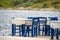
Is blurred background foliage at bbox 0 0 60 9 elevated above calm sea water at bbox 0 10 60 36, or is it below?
above

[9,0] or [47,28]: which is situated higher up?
[9,0]

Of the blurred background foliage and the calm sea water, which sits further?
the blurred background foliage

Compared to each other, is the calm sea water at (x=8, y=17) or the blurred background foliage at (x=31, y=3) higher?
the blurred background foliage at (x=31, y=3)

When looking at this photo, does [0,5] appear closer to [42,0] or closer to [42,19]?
[42,0]

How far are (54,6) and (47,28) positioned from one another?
24462 millimetres

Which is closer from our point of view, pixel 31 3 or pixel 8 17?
pixel 8 17

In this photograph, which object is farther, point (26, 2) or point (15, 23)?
point (26, 2)

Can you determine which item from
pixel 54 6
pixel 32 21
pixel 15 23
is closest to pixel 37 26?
pixel 32 21

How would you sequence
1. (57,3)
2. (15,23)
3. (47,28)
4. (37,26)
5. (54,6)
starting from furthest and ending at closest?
1. (54,6)
2. (57,3)
3. (47,28)
4. (37,26)
5. (15,23)

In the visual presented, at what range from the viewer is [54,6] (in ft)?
111

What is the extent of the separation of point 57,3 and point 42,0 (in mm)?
2029

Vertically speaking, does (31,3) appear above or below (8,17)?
above

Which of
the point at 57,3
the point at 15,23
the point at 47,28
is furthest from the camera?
the point at 57,3

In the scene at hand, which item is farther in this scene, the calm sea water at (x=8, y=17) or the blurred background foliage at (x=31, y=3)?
the blurred background foliage at (x=31, y=3)
